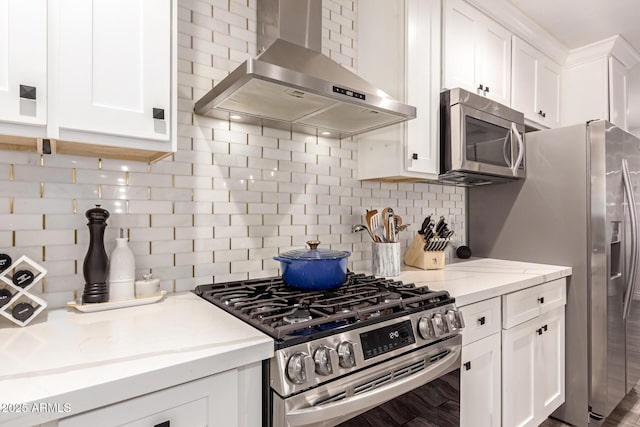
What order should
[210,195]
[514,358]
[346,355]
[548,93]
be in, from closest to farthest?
1. [346,355]
2. [210,195]
3. [514,358]
4. [548,93]

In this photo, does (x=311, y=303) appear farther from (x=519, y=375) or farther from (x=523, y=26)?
(x=523, y=26)

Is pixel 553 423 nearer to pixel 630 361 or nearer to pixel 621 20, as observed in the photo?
Answer: pixel 630 361

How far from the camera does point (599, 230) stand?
2.11 m

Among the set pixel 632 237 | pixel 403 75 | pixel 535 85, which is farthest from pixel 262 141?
pixel 632 237

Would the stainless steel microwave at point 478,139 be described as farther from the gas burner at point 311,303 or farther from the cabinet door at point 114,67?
the cabinet door at point 114,67

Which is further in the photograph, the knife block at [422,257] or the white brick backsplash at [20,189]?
the knife block at [422,257]

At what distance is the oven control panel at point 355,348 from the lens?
0.92 meters

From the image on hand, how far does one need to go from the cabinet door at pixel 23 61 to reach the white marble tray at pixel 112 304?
0.61 m

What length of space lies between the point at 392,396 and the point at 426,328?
0.87ft

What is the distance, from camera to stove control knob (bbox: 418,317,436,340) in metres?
1.25

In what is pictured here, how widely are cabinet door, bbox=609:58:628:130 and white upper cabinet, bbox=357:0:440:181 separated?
6.33 ft

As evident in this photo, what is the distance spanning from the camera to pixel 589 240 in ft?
6.96

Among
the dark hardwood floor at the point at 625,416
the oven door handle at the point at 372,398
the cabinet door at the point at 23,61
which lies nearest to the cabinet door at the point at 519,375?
the dark hardwood floor at the point at 625,416

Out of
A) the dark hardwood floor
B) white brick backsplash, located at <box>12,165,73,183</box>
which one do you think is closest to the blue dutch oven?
white brick backsplash, located at <box>12,165,73,183</box>
